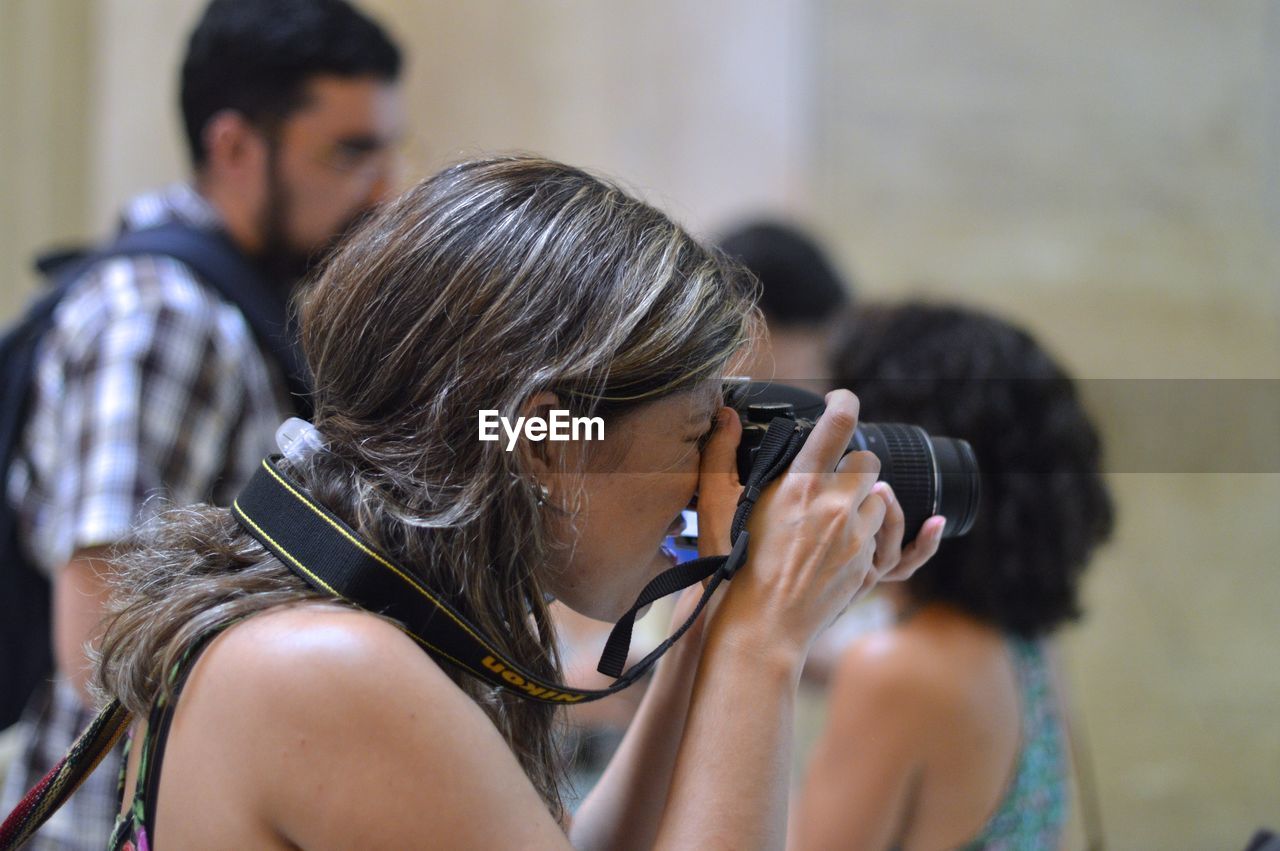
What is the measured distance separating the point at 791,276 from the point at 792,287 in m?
0.03

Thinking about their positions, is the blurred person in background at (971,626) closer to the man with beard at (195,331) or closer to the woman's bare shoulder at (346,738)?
the woman's bare shoulder at (346,738)

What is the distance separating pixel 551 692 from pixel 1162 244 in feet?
8.69

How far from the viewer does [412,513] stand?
1.04m

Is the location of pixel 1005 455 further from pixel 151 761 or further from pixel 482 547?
pixel 151 761

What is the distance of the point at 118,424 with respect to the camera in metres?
1.67

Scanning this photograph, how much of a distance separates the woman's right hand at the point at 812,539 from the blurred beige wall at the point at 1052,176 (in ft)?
5.84

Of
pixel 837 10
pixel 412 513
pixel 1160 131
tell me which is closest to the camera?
pixel 412 513

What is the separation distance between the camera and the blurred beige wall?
302cm

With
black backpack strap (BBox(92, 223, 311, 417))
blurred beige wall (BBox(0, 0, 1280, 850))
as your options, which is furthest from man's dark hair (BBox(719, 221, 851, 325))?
black backpack strap (BBox(92, 223, 311, 417))

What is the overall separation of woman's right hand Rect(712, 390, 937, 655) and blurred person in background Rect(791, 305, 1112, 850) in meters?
0.45

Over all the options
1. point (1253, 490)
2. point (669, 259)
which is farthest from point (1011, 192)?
point (669, 259)

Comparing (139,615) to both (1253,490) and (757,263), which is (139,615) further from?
(1253,490)

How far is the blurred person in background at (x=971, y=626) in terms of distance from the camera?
150cm

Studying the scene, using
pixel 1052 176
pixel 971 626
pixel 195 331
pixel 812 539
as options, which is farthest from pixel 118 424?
pixel 1052 176
